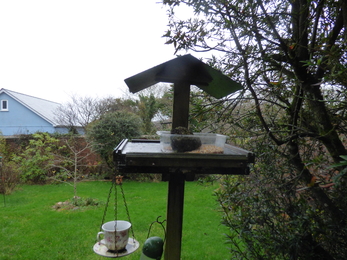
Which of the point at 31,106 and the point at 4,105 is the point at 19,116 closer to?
the point at 31,106

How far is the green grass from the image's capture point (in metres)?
3.54

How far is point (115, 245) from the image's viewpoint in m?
2.02

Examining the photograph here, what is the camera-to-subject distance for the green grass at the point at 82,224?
354 cm

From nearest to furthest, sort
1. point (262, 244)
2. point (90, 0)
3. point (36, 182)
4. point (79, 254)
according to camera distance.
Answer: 1. point (262, 244)
2. point (90, 0)
3. point (79, 254)
4. point (36, 182)

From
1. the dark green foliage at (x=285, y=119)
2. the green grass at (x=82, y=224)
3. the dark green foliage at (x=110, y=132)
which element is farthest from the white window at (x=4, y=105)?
the dark green foliage at (x=285, y=119)

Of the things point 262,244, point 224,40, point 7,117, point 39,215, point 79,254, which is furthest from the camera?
point 7,117

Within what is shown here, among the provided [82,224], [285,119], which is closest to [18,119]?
[82,224]

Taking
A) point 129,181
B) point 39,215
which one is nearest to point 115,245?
point 39,215

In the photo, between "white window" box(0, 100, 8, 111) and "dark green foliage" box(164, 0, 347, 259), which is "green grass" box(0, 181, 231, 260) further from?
"white window" box(0, 100, 8, 111)

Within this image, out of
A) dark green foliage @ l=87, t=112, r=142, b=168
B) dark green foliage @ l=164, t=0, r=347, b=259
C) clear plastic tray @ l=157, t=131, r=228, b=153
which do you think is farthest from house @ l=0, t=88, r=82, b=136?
clear plastic tray @ l=157, t=131, r=228, b=153

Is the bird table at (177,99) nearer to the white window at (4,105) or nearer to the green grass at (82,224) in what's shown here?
the green grass at (82,224)

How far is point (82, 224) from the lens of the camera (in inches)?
177

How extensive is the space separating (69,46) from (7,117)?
795 centimetres

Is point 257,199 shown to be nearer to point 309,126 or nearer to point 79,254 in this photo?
point 309,126
